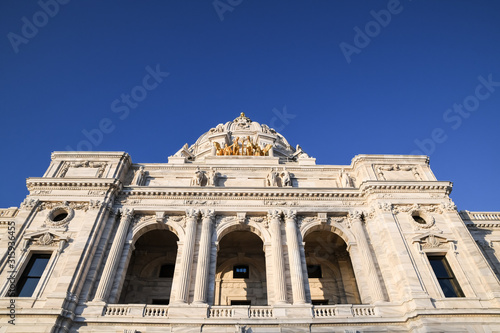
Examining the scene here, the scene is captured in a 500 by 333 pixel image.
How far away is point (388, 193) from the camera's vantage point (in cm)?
2380

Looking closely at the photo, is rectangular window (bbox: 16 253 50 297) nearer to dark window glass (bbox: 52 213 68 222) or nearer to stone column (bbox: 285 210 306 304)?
dark window glass (bbox: 52 213 68 222)

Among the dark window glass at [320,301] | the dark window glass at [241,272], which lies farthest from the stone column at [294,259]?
the dark window glass at [241,272]

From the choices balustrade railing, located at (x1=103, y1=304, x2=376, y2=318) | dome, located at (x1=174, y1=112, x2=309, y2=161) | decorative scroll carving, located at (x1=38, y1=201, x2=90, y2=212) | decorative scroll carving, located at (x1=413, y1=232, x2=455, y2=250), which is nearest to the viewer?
balustrade railing, located at (x1=103, y1=304, x2=376, y2=318)

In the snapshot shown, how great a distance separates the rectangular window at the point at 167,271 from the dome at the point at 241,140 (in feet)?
48.4

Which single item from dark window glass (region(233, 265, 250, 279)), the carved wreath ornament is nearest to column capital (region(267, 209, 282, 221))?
dark window glass (region(233, 265, 250, 279))

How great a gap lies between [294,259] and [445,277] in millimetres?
9228

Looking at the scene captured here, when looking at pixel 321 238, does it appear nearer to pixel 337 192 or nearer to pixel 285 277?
pixel 337 192

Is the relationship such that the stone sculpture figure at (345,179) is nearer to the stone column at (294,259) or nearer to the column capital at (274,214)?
the stone column at (294,259)

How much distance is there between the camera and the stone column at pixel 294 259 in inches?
750

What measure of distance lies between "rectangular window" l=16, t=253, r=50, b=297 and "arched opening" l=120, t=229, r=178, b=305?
5752 millimetres

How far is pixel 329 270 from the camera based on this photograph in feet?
83.8

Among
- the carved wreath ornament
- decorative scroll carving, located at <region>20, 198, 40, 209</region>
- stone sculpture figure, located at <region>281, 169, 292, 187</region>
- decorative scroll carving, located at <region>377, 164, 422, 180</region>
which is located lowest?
the carved wreath ornament

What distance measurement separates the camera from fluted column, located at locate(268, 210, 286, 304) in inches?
752

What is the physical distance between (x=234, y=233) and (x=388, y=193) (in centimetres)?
1165
